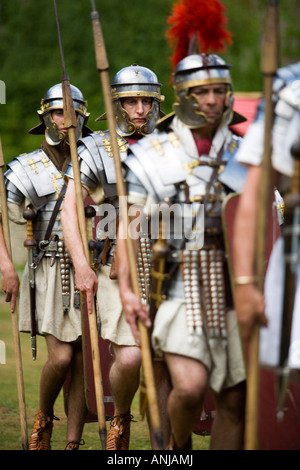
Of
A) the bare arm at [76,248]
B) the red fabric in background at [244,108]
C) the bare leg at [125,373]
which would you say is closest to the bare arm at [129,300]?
the bare arm at [76,248]

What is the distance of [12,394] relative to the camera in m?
9.46

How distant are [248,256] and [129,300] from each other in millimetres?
809

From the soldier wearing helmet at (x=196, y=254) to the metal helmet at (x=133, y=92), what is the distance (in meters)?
1.41

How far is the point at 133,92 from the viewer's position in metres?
6.66

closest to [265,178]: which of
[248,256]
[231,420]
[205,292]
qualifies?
[248,256]

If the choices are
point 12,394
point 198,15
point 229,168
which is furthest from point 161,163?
point 12,394

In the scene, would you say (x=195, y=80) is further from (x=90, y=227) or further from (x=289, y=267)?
(x=90, y=227)

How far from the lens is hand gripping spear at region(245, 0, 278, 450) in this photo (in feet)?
14.5

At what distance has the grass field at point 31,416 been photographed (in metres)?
7.35

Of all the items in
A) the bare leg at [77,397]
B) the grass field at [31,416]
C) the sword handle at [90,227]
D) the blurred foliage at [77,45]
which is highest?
the blurred foliage at [77,45]

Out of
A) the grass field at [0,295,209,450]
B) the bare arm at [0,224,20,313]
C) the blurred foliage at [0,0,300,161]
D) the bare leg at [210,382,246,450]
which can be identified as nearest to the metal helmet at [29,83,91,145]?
the bare arm at [0,224,20,313]

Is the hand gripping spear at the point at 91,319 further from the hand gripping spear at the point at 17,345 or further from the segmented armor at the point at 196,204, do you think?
the segmented armor at the point at 196,204

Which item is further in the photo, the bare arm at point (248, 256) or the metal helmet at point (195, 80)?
the metal helmet at point (195, 80)

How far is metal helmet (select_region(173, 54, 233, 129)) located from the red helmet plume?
305mm
